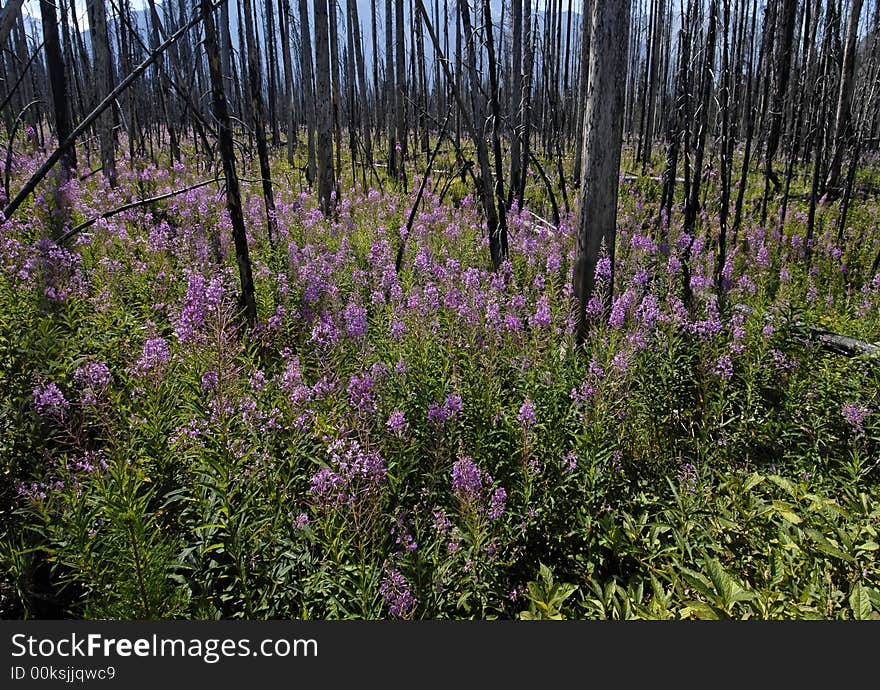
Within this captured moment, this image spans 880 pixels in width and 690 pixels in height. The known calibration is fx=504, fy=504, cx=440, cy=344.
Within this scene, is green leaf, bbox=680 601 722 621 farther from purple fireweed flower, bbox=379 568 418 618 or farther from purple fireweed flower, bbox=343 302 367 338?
purple fireweed flower, bbox=343 302 367 338

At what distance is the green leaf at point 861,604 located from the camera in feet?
6.38

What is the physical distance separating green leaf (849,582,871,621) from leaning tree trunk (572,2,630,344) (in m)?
2.99

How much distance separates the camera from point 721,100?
6941 mm

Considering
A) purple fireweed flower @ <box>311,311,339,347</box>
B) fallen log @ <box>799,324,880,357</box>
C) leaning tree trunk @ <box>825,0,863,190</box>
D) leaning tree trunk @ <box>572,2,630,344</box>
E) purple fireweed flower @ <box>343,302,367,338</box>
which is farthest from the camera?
leaning tree trunk @ <box>825,0,863,190</box>

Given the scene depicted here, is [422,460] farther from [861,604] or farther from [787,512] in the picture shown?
[861,604]

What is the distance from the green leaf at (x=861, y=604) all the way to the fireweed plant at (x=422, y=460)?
0.04 feet

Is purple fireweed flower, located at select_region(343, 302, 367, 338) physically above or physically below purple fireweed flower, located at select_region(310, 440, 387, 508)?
above

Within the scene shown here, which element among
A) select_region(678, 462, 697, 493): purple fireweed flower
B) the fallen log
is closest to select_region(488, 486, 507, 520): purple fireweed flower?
select_region(678, 462, 697, 493): purple fireweed flower

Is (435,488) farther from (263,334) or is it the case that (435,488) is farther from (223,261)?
(223,261)

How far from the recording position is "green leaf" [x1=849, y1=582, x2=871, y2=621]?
1.95 m

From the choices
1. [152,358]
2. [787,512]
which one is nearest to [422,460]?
[152,358]

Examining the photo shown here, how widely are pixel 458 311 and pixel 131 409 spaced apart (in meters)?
2.55

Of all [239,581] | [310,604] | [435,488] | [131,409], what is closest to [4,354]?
[131,409]

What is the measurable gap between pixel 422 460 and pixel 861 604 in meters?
2.29
